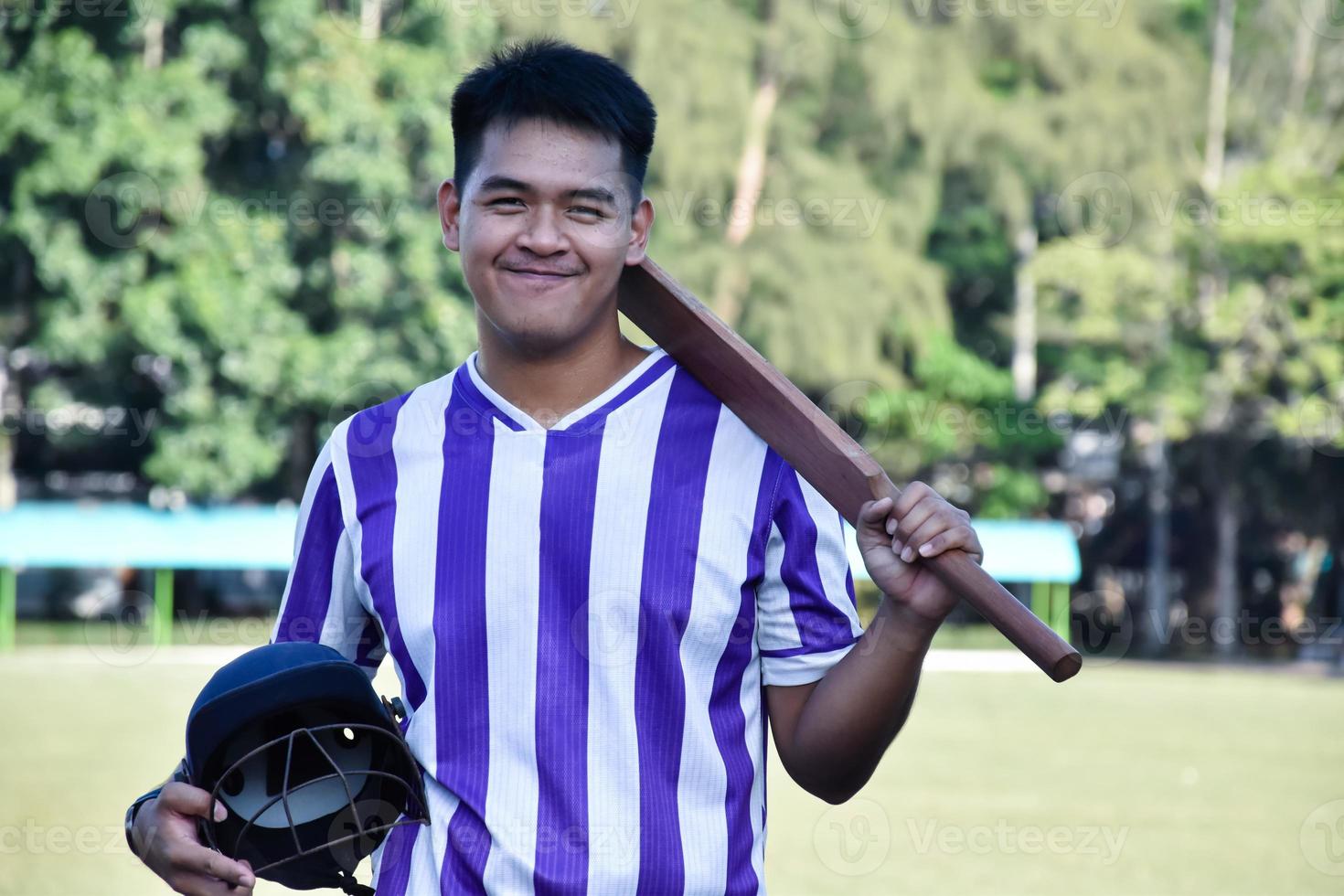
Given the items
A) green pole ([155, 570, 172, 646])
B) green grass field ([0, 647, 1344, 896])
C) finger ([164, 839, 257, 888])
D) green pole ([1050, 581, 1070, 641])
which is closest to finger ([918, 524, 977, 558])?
finger ([164, 839, 257, 888])

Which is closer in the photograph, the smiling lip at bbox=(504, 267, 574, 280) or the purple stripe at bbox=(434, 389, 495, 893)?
the purple stripe at bbox=(434, 389, 495, 893)

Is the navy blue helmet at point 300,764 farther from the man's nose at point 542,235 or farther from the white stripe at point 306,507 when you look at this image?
the man's nose at point 542,235

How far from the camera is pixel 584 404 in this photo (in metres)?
2.49

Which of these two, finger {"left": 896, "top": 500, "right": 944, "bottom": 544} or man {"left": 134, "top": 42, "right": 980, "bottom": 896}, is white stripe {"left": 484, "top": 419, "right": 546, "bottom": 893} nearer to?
man {"left": 134, "top": 42, "right": 980, "bottom": 896}

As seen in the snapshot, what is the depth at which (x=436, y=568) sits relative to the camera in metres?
2.38

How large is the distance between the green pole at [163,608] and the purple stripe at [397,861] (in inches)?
929

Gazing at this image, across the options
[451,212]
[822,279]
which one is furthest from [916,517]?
[822,279]

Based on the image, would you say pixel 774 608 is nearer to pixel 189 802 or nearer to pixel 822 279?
pixel 189 802

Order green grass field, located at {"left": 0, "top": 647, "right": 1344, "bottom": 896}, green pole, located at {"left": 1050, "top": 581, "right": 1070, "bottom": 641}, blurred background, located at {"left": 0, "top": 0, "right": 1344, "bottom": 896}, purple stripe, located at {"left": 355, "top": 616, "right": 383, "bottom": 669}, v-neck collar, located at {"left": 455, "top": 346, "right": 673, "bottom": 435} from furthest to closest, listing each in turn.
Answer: green pole, located at {"left": 1050, "top": 581, "right": 1070, "bottom": 641} → blurred background, located at {"left": 0, "top": 0, "right": 1344, "bottom": 896} → green grass field, located at {"left": 0, "top": 647, "right": 1344, "bottom": 896} → purple stripe, located at {"left": 355, "top": 616, "right": 383, "bottom": 669} → v-neck collar, located at {"left": 455, "top": 346, "right": 673, "bottom": 435}

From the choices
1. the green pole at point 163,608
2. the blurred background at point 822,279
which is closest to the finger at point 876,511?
the blurred background at point 822,279

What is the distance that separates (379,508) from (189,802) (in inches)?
19.2

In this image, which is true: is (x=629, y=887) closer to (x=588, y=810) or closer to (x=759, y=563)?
(x=588, y=810)

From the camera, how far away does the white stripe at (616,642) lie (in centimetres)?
224

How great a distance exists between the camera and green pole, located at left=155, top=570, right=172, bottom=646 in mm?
24984
